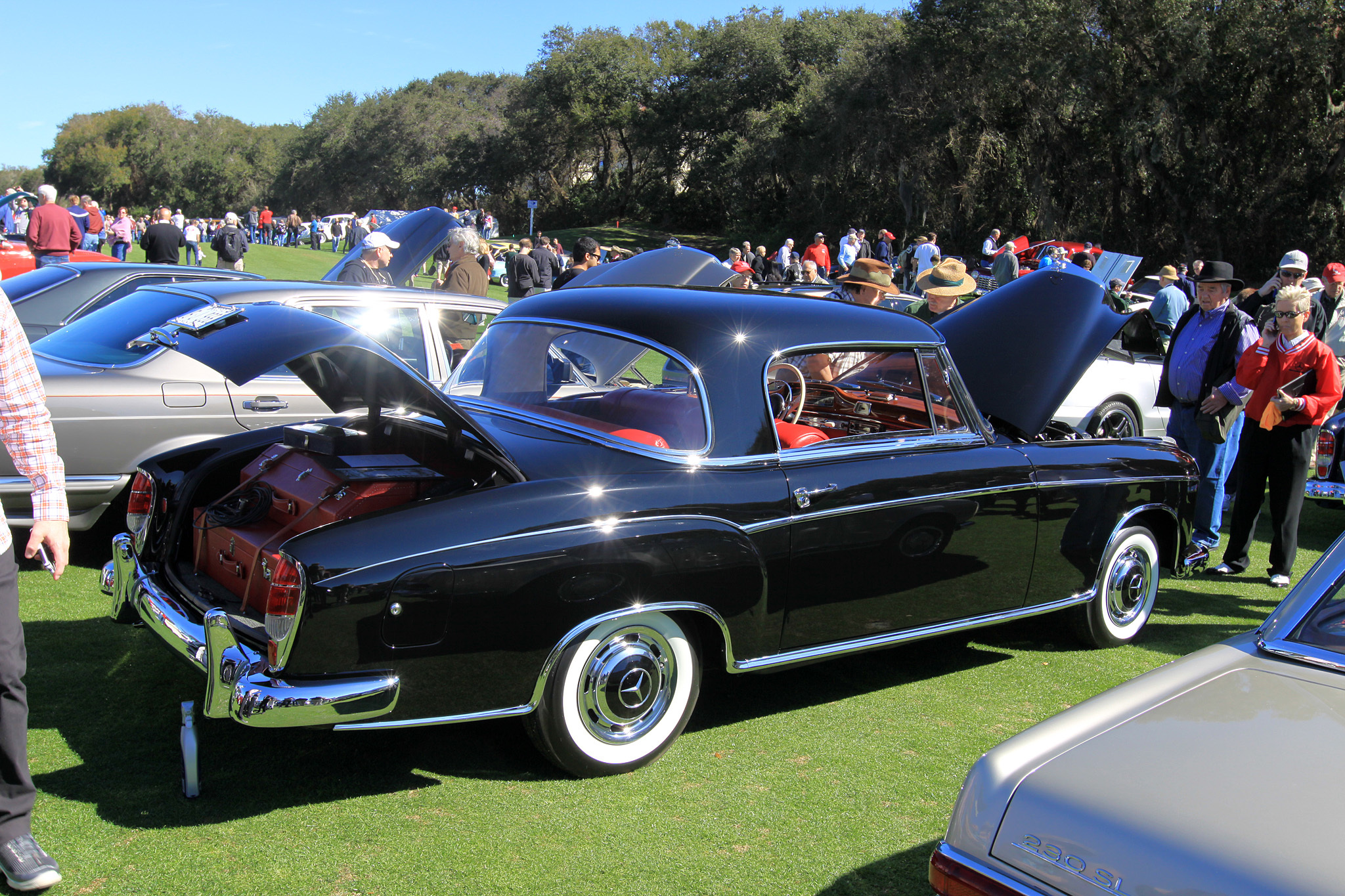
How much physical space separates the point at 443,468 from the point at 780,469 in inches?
48.7

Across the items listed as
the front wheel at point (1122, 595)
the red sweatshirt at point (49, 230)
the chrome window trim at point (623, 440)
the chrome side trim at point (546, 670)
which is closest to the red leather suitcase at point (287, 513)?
the chrome window trim at point (623, 440)

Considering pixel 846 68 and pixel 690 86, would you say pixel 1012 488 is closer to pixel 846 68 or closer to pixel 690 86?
pixel 846 68

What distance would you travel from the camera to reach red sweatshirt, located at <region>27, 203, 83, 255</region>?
1316cm

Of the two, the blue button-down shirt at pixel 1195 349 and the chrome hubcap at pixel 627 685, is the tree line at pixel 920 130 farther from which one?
the chrome hubcap at pixel 627 685

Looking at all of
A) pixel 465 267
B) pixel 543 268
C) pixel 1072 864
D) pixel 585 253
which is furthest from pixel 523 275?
pixel 1072 864

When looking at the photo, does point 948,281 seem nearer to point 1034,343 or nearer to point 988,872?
point 1034,343

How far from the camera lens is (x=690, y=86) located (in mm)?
59938

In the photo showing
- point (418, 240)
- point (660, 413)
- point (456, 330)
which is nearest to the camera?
point (660, 413)

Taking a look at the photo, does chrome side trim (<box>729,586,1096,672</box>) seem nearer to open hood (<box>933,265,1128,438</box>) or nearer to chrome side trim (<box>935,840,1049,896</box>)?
open hood (<box>933,265,1128,438</box>)

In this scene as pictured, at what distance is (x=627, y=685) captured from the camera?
3527mm

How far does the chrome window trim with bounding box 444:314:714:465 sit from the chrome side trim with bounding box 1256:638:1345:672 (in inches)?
72.6

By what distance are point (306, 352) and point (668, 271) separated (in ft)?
9.98

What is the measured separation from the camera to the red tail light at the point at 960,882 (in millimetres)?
2051

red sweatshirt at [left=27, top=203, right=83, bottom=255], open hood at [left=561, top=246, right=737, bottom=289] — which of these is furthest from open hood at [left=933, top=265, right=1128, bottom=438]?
red sweatshirt at [left=27, top=203, right=83, bottom=255]
